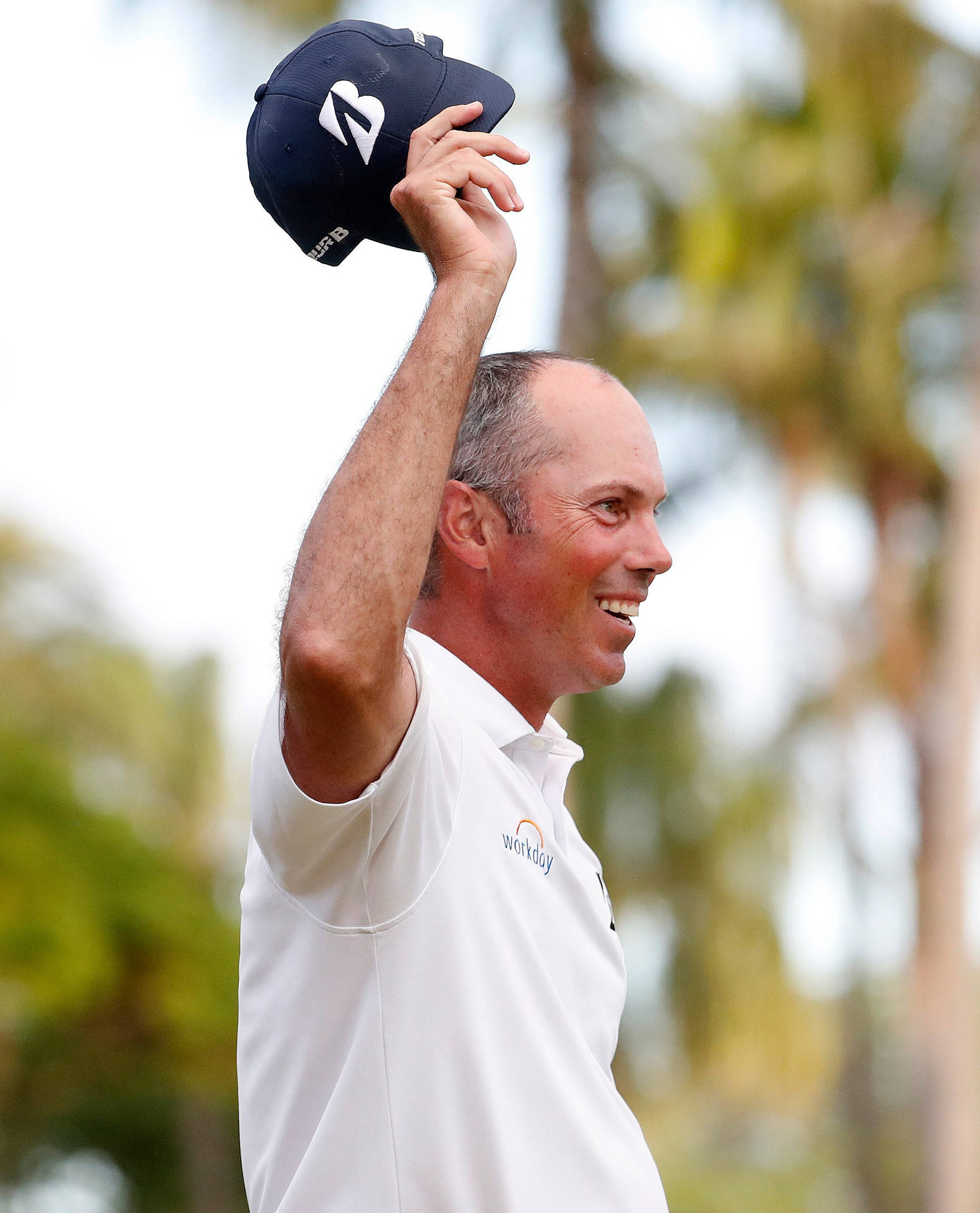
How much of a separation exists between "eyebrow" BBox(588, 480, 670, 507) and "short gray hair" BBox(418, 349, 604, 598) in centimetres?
9

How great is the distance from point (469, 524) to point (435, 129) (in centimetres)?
62

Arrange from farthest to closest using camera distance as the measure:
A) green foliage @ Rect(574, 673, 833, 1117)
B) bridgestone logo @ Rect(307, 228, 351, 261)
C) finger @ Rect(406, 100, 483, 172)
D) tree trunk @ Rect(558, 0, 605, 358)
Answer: green foliage @ Rect(574, 673, 833, 1117) → tree trunk @ Rect(558, 0, 605, 358) → bridgestone logo @ Rect(307, 228, 351, 261) → finger @ Rect(406, 100, 483, 172)

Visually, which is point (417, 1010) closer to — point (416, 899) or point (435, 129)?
point (416, 899)

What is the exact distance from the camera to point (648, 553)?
2580 millimetres

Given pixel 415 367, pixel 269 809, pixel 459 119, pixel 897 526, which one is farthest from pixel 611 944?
pixel 897 526

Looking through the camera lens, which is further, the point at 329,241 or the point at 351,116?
the point at 329,241

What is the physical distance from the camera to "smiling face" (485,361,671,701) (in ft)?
8.37

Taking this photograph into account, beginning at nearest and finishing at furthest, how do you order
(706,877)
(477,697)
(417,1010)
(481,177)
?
(417,1010) < (481,177) < (477,697) < (706,877)

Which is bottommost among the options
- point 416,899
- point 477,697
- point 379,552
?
point 416,899

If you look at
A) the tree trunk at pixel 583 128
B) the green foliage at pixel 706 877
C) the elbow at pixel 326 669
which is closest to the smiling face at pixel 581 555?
the elbow at pixel 326 669

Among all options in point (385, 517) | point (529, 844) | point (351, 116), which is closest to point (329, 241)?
point (351, 116)

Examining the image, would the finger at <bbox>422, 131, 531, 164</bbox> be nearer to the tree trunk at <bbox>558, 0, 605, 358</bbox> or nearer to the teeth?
the teeth

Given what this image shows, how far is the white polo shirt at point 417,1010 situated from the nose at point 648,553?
0.46m

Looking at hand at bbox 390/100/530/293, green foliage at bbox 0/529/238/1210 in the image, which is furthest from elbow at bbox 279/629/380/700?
green foliage at bbox 0/529/238/1210
